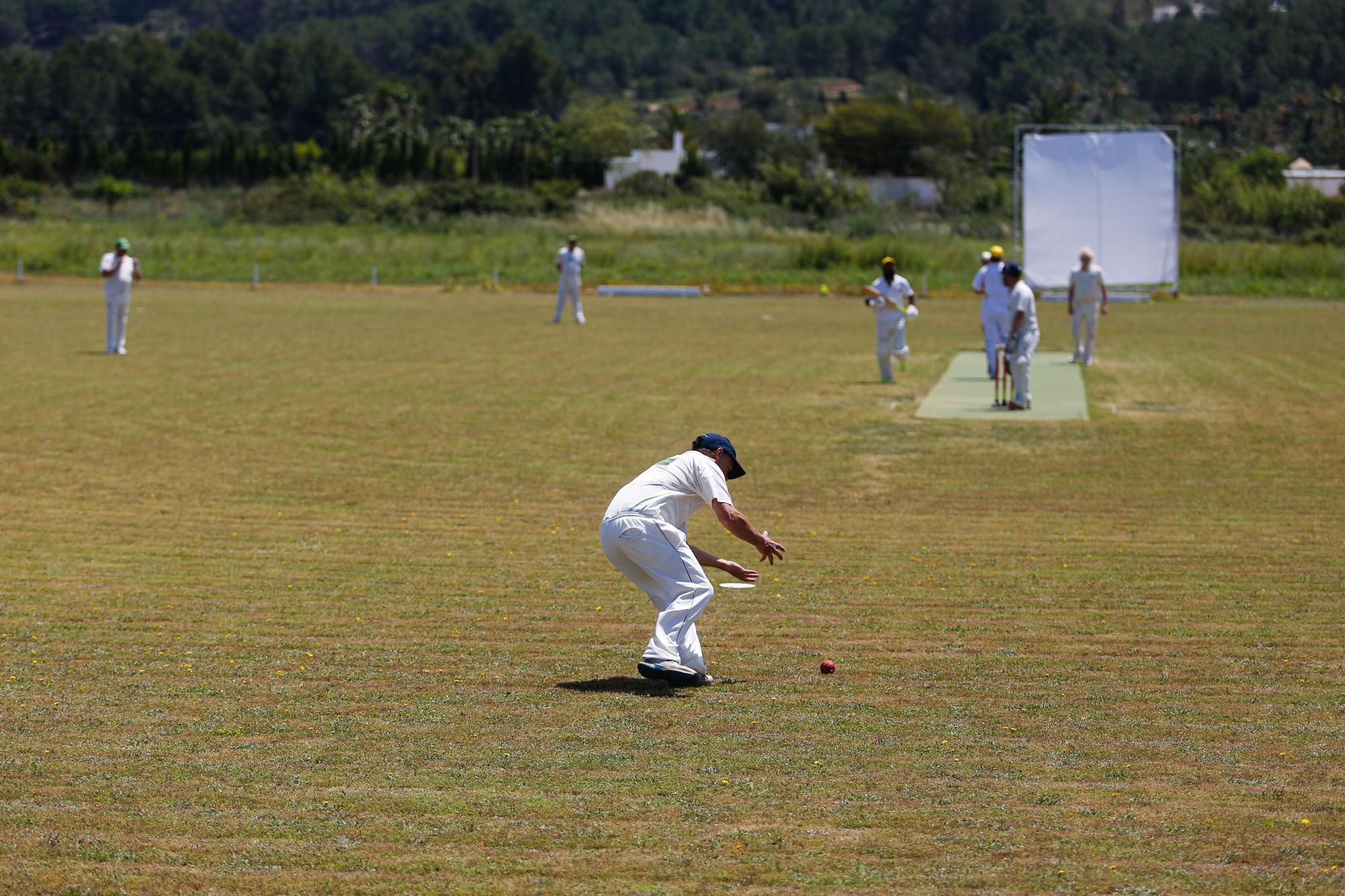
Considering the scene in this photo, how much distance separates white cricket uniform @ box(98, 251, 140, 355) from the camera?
26375mm

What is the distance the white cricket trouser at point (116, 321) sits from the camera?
27.5 metres

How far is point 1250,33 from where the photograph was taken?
183875mm

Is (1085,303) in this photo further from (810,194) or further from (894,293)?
(810,194)

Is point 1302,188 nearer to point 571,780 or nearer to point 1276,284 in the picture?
point 1276,284

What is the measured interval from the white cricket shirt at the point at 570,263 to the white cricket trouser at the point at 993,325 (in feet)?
42.7

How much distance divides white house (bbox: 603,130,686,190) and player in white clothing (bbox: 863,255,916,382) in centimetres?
8441

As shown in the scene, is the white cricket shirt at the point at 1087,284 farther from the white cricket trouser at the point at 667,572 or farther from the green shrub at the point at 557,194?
the green shrub at the point at 557,194

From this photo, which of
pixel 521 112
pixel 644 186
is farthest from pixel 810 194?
pixel 521 112

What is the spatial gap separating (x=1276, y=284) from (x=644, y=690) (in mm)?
48153

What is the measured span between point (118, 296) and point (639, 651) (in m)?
20.3

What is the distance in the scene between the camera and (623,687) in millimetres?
8898

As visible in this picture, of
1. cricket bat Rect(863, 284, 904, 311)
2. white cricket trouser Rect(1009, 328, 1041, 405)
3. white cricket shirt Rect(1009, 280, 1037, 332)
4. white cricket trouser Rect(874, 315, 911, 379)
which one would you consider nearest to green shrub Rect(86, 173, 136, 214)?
white cricket trouser Rect(874, 315, 911, 379)

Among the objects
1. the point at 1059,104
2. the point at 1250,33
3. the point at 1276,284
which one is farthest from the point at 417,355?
the point at 1250,33

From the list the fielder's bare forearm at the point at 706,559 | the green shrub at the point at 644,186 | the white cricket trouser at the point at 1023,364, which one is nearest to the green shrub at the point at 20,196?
the green shrub at the point at 644,186
